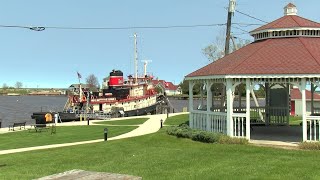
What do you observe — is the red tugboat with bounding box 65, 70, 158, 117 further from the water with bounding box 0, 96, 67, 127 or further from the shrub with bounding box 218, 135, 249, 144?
the shrub with bounding box 218, 135, 249, 144

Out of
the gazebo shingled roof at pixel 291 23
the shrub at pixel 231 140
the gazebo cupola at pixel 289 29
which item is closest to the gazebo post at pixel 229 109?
the shrub at pixel 231 140

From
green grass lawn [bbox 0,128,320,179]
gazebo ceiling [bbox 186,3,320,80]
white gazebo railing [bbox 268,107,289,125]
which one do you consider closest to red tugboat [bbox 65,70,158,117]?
white gazebo railing [bbox 268,107,289,125]

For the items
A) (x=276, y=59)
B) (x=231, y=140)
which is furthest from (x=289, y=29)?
(x=231, y=140)

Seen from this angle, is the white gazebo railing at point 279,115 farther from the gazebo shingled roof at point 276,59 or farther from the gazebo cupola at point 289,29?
the gazebo shingled roof at point 276,59

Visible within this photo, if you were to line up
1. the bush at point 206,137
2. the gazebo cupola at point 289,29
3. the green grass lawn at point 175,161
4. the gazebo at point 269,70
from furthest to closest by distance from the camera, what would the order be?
1. the gazebo cupola at point 289,29
2. the bush at point 206,137
3. the gazebo at point 269,70
4. the green grass lawn at point 175,161

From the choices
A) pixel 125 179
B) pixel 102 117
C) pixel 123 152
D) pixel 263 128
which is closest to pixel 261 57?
pixel 263 128

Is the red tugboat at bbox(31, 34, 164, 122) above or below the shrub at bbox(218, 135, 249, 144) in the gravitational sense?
above

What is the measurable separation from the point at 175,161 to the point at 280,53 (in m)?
8.58

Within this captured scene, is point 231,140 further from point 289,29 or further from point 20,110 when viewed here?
point 20,110

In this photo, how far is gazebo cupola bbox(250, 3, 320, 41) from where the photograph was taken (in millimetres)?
21141

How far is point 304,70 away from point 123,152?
8.33m

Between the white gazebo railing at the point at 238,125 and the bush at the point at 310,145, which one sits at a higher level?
the white gazebo railing at the point at 238,125

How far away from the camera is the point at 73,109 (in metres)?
56.9

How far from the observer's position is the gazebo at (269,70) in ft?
57.3
